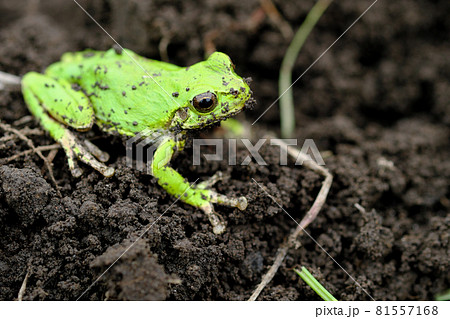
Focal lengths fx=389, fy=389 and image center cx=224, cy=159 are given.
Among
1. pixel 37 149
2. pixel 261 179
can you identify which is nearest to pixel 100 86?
pixel 37 149

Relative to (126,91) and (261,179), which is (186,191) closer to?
(261,179)

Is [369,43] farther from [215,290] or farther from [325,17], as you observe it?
[215,290]

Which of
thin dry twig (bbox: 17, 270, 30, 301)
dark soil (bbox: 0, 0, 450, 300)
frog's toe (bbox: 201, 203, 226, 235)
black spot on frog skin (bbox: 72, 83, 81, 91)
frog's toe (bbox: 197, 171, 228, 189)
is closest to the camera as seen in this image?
thin dry twig (bbox: 17, 270, 30, 301)

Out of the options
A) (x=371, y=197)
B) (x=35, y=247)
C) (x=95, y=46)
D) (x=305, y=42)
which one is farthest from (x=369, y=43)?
(x=35, y=247)

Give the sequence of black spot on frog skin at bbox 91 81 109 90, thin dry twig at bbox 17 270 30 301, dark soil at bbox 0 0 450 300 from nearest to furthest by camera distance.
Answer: thin dry twig at bbox 17 270 30 301 → dark soil at bbox 0 0 450 300 → black spot on frog skin at bbox 91 81 109 90

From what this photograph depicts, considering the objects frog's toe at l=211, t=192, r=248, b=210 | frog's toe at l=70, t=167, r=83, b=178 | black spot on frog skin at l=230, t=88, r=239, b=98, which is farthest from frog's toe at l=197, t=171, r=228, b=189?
frog's toe at l=70, t=167, r=83, b=178

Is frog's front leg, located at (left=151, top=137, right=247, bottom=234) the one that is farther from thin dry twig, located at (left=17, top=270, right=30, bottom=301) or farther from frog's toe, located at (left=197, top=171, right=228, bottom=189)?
thin dry twig, located at (left=17, top=270, right=30, bottom=301)
